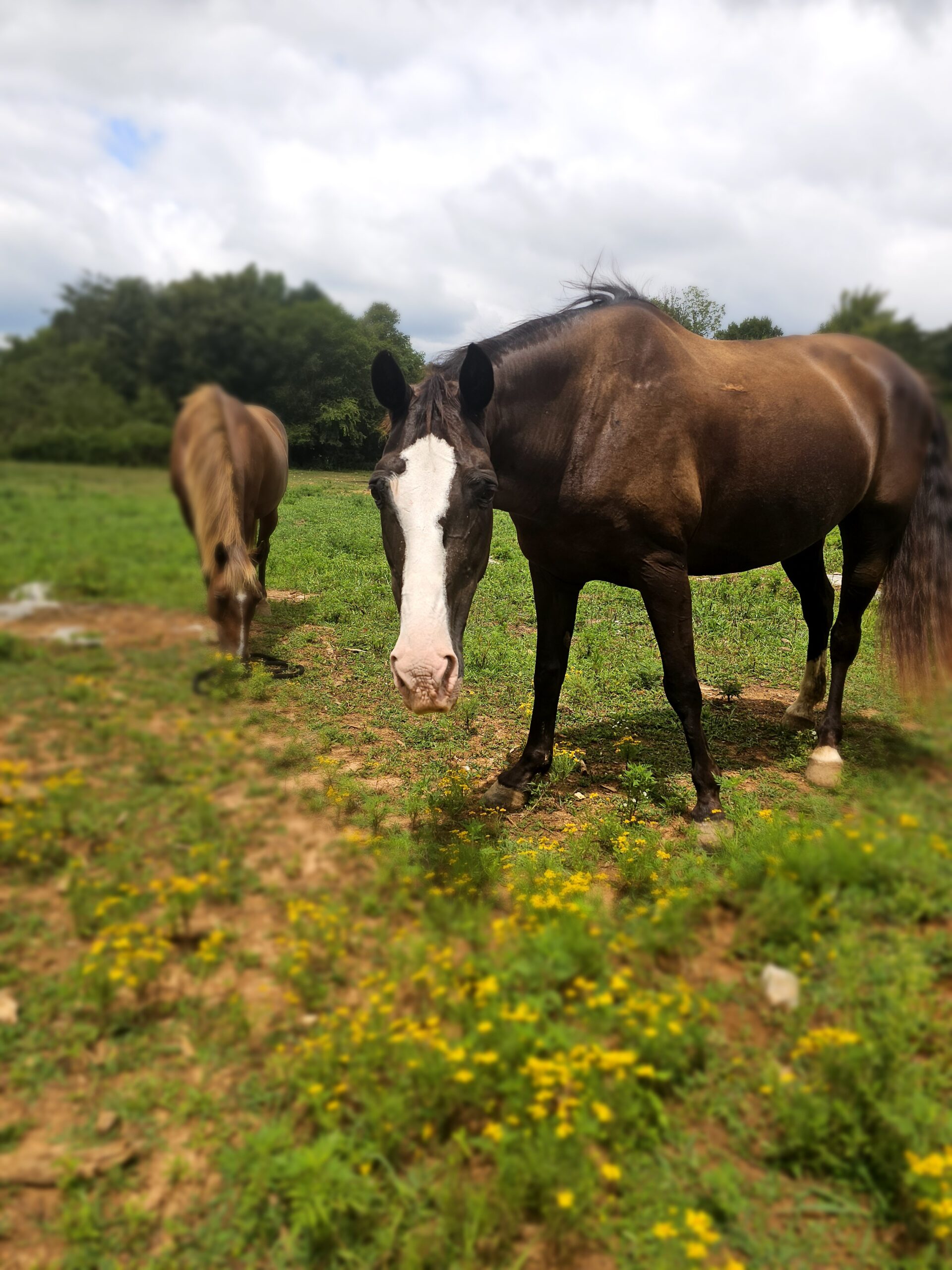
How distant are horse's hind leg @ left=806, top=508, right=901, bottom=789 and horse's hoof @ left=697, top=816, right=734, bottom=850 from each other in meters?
0.97

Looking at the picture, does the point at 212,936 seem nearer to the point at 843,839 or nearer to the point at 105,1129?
the point at 105,1129

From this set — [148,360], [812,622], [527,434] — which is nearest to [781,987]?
[527,434]

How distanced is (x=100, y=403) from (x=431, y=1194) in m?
2.17

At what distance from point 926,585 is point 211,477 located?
4.41 metres

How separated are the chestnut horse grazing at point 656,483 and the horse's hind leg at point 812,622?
0.57 metres

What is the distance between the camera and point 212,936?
5.85 feet

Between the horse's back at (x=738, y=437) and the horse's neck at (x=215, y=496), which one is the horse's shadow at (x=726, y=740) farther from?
the horse's neck at (x=215, y=496)

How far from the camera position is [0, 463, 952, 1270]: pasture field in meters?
1.61

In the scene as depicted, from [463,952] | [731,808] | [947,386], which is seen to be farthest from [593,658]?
[463,952]

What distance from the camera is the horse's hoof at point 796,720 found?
5.31 metres

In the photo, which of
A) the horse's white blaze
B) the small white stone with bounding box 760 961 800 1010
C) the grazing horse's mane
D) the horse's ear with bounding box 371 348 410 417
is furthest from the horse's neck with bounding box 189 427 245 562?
the small white stone with bounding box 760 961 800 1010

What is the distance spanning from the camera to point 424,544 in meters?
2.38

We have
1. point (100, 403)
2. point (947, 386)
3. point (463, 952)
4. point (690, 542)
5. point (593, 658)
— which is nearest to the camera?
point (100, 403)

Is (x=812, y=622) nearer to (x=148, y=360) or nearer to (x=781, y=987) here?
(x=781, y=987)
